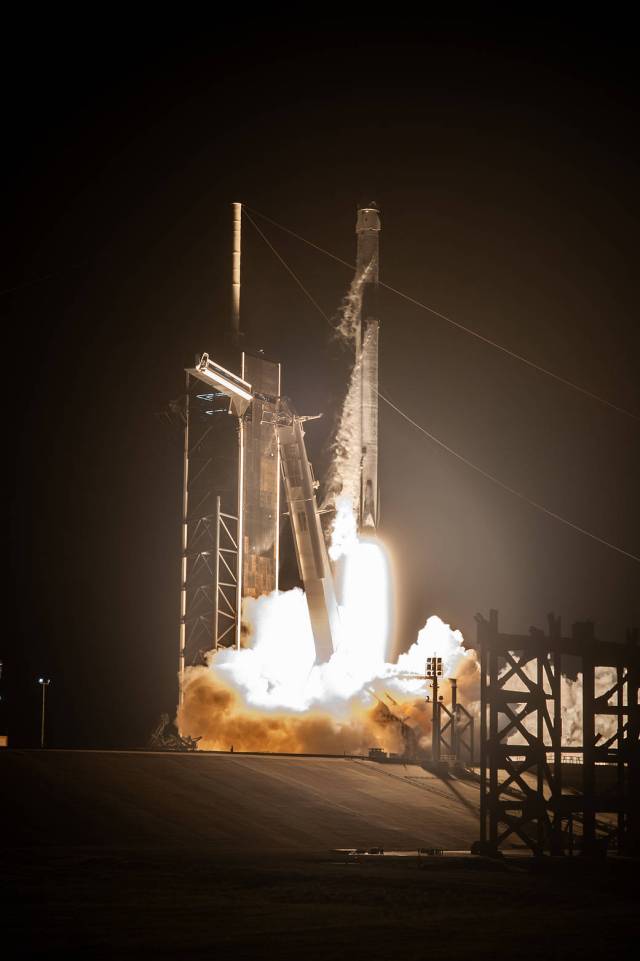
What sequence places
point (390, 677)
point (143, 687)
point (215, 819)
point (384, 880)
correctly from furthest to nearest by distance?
point (143, 687) < point (390, 677) < point (215, 819) < point (384, 880)

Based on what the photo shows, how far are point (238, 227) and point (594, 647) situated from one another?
5190 cm

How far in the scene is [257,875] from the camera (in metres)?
32.1

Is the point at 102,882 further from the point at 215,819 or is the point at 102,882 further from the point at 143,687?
the point at 143,687

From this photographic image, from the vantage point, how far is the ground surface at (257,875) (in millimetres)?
23422

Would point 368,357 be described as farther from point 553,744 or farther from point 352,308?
point 553,744

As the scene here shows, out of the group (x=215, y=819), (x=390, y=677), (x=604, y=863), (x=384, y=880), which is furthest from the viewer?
(x=390, y=677)

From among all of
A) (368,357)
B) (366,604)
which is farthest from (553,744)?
(368,357)

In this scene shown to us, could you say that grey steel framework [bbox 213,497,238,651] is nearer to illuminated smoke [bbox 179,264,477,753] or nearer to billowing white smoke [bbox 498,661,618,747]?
illuminated smoke [bbox 179,264,477,753]

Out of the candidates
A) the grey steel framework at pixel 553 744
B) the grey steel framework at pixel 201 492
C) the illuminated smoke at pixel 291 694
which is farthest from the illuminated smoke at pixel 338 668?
the grey steel framework at pixel 553 744

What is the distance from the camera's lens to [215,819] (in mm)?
44625

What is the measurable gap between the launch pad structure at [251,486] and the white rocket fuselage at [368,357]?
0.20ft

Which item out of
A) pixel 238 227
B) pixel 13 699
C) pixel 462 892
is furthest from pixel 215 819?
pixel 13 699

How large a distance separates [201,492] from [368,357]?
42.1 ft

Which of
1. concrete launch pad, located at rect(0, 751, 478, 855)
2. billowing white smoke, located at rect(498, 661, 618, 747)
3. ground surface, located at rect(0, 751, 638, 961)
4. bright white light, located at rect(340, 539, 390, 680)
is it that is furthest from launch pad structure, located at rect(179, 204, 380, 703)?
ground surface, located at rect(0, 751, 638, 961)
